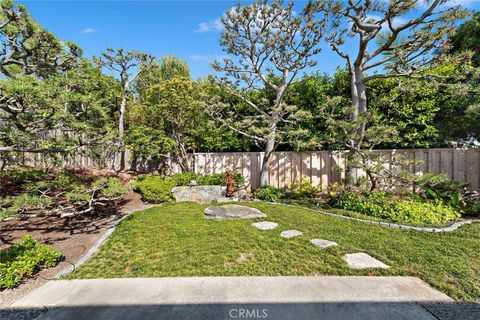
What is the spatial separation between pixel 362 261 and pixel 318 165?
190 inches

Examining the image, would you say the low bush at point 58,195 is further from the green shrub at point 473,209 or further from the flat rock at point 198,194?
the green shrub at point 473,209

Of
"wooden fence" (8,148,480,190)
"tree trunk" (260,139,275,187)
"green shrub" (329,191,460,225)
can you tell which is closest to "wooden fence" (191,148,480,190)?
"wooden fence" (8,148,480,190)

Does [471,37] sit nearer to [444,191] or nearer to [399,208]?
[444,191]

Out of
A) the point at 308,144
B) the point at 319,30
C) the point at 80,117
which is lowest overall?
the point at 308,144

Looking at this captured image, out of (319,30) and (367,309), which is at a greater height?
(319,30)

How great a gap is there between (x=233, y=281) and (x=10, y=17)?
5.96 meters

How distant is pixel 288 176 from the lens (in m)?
7.96

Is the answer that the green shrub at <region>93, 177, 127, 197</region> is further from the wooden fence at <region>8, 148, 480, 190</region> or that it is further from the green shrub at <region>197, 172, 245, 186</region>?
the green shrub at <region>197, 172, 245, 186</region>

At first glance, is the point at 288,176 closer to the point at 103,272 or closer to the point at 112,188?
the point at 112,188

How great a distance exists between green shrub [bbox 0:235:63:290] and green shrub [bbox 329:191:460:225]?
614 cm

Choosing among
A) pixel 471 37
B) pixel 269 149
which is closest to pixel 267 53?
pixel 269 149

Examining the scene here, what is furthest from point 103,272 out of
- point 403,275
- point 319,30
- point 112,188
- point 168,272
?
point 319,30

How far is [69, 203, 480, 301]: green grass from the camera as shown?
9.26 ft

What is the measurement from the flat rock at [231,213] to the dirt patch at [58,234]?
7.18 ft
